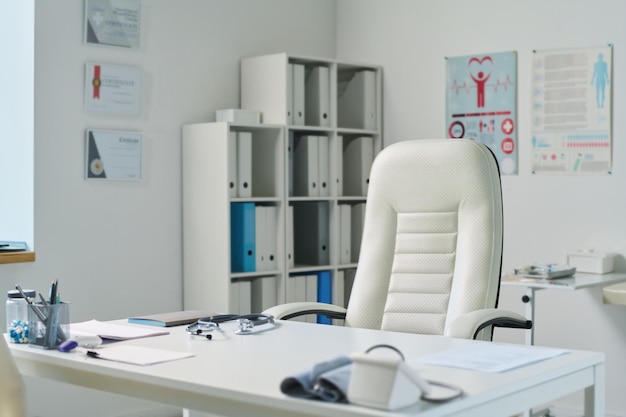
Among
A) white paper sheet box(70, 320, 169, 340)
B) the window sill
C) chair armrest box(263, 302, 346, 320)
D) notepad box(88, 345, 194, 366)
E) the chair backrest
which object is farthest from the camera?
the window sill

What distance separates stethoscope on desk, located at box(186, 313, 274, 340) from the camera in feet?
7.97

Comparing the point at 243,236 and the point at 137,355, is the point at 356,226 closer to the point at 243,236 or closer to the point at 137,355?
the point at 243,236

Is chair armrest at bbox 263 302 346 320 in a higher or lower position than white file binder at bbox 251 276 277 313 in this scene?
higher

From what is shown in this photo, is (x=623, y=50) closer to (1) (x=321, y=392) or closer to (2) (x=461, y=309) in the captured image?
(2) (x=461, y=309)

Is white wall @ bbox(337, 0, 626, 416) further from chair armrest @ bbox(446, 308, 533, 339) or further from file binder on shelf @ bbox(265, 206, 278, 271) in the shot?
chair armrest @ bbox(446, 308, 533, 339)

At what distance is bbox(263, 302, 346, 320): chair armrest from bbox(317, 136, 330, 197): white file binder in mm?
1807

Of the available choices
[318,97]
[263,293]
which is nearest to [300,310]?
[263,293]

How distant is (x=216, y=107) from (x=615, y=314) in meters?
2.24

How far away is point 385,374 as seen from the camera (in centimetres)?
155

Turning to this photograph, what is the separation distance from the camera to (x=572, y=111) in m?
4.39

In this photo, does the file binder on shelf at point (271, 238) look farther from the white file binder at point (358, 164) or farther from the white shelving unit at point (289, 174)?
the white file binder at point (358, 164)

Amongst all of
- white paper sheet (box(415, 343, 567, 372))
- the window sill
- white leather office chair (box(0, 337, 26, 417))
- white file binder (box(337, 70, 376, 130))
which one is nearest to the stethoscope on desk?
white leather office chair (box(0, 337, 26, 417))

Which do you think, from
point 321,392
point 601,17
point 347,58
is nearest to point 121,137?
point 347,58

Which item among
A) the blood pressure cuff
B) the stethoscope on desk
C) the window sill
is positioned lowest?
the stethoscope on desk
